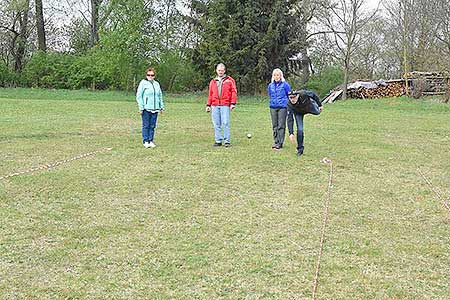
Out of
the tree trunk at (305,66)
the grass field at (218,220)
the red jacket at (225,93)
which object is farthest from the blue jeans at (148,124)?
the tree trunk at (305,66)

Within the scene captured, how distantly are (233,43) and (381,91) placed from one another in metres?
7.45

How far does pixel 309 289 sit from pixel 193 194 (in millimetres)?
2749

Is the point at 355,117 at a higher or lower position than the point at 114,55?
lower

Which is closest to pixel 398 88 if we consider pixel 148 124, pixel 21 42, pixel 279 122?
pixel 279 122

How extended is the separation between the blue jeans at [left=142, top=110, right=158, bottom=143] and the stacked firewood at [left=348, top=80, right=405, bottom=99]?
17934 millimetres

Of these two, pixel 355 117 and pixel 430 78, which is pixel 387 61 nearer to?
pixel 430 78

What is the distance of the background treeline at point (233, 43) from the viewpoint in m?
23.8

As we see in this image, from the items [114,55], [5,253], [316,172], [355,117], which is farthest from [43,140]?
[114,55]

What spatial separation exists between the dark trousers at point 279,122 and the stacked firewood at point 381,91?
17198mm

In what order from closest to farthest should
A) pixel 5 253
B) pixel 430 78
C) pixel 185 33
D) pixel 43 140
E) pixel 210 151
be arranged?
pixel 5 253
pixel 210 151
pixel 43 140
pixel 430 78
pixel 185 33

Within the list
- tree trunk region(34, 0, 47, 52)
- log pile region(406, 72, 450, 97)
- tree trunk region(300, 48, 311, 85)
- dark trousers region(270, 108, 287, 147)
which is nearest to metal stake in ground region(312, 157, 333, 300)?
dark trousers region(270, 108, 287, 147)

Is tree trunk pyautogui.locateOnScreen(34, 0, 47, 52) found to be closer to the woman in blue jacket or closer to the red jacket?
the red jacket

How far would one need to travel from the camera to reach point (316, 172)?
24.6 feet

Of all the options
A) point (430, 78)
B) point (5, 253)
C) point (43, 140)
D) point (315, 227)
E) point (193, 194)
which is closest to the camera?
point (5, 253)
